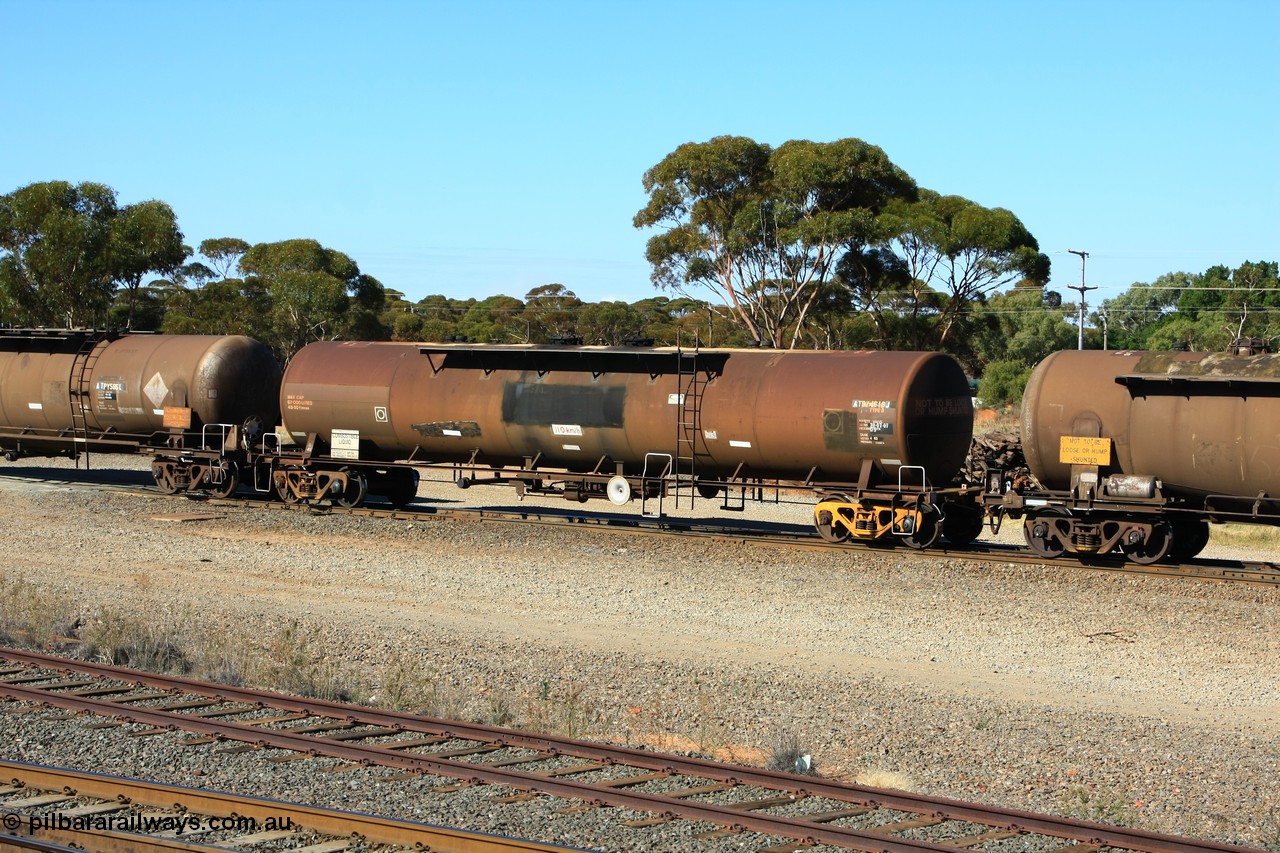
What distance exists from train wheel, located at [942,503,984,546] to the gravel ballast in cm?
215

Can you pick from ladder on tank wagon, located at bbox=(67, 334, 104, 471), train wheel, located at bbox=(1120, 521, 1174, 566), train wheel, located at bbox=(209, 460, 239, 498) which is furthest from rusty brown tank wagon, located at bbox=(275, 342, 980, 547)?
ladder on tank wagon, located at bbox=(67, 334, 104, 471)

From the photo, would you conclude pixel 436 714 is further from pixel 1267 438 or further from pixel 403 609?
pixel 1267 438

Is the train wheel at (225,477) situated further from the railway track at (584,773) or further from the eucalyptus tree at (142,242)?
the eucalyptus tree at (142,242)

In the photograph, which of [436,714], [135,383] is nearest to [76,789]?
[436,714]

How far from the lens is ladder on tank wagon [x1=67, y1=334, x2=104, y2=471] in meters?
27.4

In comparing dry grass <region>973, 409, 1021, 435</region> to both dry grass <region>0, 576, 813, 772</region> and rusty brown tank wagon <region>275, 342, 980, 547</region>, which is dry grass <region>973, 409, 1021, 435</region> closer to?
rusty brown tank wagon <region>275, 342, 980, 547</region>

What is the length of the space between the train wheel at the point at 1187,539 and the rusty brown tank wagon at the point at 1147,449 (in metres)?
0.02

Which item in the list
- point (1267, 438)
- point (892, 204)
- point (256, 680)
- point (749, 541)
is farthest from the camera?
point (892, 204)

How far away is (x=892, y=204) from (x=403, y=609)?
41569mm

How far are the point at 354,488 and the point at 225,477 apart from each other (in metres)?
3.20

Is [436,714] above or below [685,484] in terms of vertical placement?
below

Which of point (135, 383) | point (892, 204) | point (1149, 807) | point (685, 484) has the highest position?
point (892, 204)

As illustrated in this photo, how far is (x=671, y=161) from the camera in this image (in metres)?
55.2

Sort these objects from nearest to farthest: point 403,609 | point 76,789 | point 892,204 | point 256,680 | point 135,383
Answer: point 76,789
point 256,680
point 403,609
point 135,383
point 892,204
